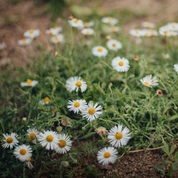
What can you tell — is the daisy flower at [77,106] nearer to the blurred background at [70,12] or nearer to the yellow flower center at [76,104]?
the yellow flower center at [76,104]

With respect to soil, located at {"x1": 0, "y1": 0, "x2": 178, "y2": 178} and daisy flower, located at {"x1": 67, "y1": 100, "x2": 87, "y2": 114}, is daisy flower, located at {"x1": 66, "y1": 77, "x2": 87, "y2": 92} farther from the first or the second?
soil, located at {"x1": 0, "y1": 0, "x2": 178, "y2": 178}

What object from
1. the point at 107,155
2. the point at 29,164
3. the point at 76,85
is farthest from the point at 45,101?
the point at 107,155

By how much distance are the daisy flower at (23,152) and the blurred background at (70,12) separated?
1.68 m

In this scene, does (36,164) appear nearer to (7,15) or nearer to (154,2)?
(7,15)

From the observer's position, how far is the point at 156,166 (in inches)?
46.1

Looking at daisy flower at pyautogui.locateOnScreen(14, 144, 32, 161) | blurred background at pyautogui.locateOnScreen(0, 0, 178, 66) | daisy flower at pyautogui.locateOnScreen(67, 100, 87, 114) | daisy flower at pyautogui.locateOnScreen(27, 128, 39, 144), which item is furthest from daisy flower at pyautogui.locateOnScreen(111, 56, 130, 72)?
blurred background at pyautogui.locateOnScreen(0, 0, 178, 66)

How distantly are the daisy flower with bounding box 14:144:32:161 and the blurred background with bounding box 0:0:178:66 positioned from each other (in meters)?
1.68

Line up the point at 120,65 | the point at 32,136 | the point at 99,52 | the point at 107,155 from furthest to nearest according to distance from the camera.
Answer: the point at 99,52 → the point at 120,65 → the point at 32,136 → the point at 107,155

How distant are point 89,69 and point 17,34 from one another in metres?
1.49

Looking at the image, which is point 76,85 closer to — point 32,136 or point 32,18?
point 32,136

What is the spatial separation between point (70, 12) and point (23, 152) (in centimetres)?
245

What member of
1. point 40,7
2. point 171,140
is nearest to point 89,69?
point 171,140

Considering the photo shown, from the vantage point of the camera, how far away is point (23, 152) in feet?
3.87

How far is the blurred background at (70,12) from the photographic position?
277cm
